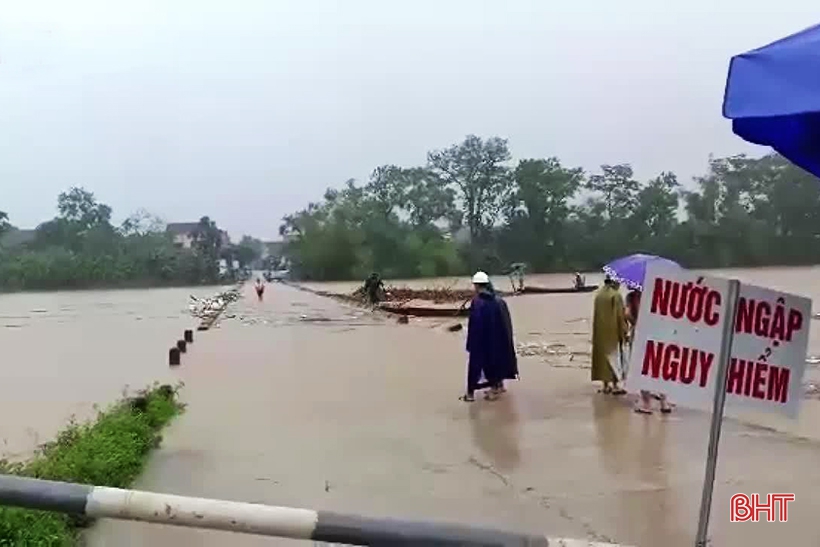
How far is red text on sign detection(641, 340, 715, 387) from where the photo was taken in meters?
3.28

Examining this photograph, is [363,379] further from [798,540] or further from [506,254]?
[506,254]

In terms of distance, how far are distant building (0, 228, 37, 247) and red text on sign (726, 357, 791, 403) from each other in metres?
80.3

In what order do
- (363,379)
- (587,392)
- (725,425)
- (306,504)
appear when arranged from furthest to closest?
(363,379) < (587,392) < (725,425) < (306,504)

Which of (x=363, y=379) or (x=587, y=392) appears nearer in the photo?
(x=587, y=392)

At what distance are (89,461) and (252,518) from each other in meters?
4.31

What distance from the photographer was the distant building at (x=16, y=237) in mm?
77750

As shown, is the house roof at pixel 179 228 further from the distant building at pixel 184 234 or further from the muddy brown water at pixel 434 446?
the muddy brown water at pixel 434 446

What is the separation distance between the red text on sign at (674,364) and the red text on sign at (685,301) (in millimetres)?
108

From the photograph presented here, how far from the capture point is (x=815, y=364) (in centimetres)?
1465

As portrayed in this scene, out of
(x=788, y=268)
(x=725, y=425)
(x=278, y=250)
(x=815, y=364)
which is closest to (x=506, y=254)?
(x=788, y=268)

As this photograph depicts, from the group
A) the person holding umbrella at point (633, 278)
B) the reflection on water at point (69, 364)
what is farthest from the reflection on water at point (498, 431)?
the reflection on water at point (69, 364)

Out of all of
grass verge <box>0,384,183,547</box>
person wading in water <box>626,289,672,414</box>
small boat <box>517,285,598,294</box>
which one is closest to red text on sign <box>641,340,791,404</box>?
grass verge <box>0,384,183,547</box>

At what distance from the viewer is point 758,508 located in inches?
231

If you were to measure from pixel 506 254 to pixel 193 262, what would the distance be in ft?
80.5
